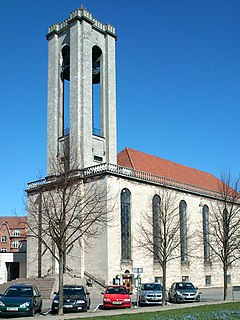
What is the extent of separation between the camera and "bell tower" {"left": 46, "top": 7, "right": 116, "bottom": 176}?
4894 centimetres

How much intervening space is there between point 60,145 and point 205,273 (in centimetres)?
2250

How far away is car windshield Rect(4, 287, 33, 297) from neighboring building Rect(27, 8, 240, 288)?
20.1m

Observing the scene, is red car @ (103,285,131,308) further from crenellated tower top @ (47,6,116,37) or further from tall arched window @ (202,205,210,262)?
crenellated tower top @ (47,6,116,37)

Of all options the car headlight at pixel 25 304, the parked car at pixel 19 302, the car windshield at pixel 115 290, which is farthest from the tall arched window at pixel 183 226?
the car headlight at pixel 25 304

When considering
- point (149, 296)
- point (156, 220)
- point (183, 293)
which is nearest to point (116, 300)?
point (149, 296)

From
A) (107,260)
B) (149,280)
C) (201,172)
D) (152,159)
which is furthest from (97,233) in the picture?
(201,172)

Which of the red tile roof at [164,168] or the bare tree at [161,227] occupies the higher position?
the red tile roof at [164,168]

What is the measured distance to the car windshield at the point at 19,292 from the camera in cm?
2302

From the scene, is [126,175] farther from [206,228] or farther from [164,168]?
[206,228]

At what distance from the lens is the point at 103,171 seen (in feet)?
148

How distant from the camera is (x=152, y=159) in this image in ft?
194

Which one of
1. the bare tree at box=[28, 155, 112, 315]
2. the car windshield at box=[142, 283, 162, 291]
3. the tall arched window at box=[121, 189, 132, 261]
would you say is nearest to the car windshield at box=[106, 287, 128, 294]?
the car windshield at box=[142, 283, 162, 291]

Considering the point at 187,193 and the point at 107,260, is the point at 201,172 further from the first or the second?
the point at 107,260

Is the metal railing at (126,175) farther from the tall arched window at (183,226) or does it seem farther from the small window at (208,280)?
the small window at (208,280)
